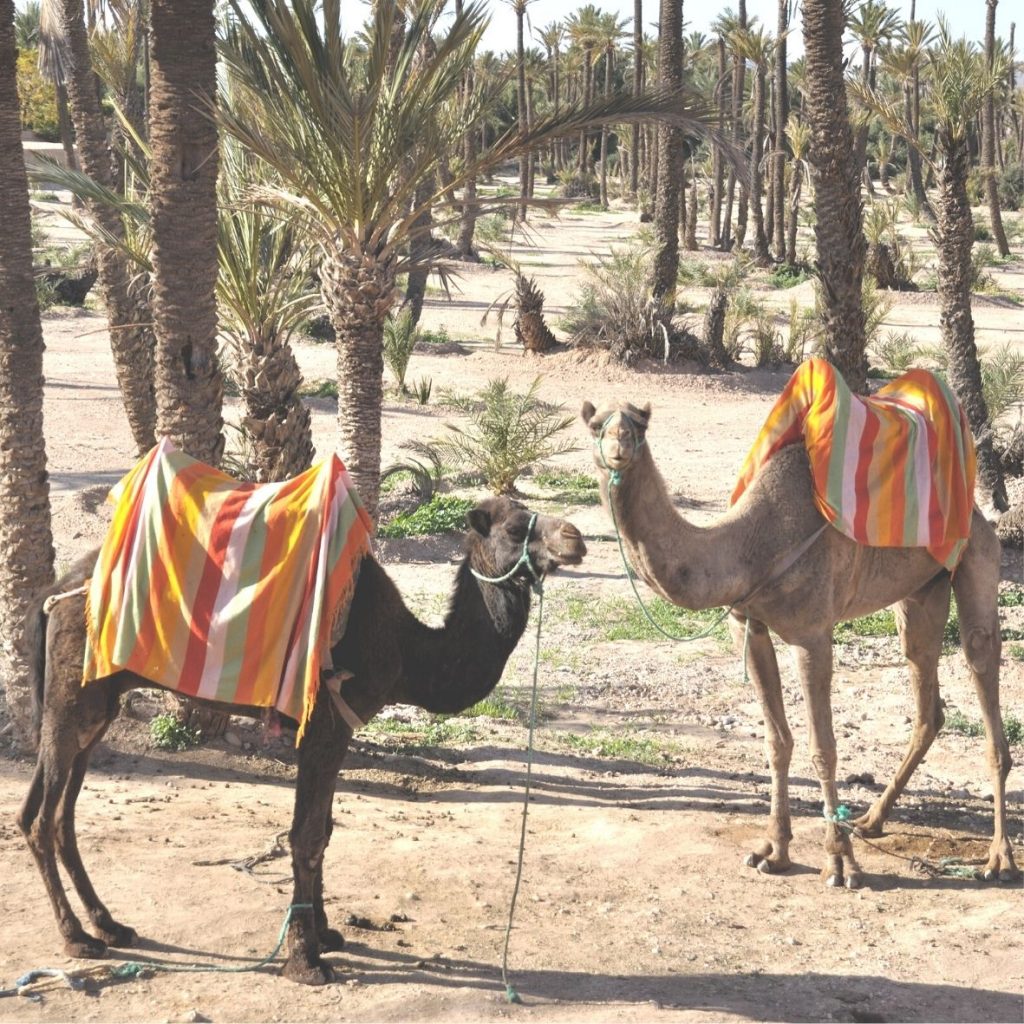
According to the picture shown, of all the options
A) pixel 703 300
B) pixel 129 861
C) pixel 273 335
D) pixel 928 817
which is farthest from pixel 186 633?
pixel 703 300

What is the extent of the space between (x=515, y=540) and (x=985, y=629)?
127 inches

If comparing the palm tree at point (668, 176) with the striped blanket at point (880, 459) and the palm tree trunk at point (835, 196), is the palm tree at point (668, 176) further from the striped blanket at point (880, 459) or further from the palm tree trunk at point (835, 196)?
the striped blanket at point (880, 459)

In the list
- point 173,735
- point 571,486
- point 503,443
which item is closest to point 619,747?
point 173,735

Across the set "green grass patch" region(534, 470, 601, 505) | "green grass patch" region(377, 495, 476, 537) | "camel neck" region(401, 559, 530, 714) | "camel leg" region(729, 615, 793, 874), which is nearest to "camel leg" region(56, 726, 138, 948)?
"camel neck" region(401, 559, 530, 714)

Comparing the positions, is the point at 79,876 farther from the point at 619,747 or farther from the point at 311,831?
the point at 619,747

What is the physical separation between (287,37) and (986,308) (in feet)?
78.9

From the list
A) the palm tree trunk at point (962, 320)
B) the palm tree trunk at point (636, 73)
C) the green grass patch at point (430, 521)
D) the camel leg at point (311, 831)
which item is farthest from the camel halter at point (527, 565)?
the palm tree trunk at point (636, 73)

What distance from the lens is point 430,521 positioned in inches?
572

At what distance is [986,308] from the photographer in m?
30.5

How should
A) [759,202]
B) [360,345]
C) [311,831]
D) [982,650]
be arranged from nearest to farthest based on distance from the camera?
[311,831] < [982,650] < [360,345] < [759,202]

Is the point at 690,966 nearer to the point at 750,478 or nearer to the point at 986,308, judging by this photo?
the point at 750,478

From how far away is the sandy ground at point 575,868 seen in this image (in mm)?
5938

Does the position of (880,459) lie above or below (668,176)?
below

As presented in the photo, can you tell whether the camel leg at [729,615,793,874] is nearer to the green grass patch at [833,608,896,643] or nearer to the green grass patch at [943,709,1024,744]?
the green grass patch at [943,709,1024,744]
